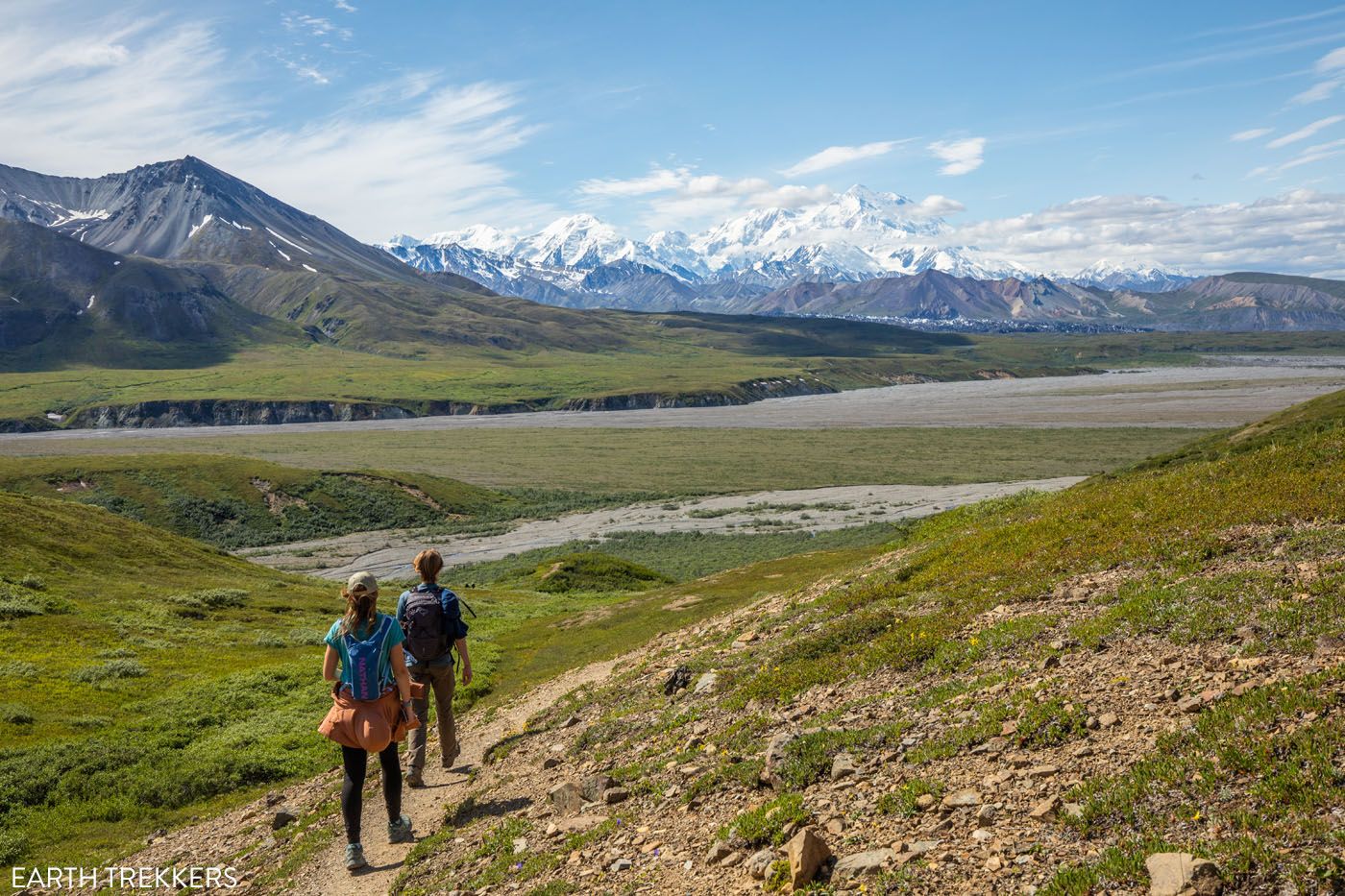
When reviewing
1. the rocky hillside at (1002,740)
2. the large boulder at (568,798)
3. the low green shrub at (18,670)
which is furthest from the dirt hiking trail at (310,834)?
the low green shrub at (18,670)

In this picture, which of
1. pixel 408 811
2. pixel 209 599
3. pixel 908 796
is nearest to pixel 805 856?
pixel 908 796

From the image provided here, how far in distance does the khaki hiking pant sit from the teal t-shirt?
3.10m

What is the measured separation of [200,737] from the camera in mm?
24406

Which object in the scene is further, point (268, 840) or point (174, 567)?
point (174, 567)

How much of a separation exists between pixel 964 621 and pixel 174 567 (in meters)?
50.8

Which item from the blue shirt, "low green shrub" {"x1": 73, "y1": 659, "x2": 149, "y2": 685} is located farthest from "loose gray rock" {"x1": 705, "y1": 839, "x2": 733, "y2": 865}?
"low green shrub" {"x1": 73, "y1": 659, "x2": 149, "y2": 685}

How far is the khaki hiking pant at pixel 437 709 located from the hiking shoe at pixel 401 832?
237cm

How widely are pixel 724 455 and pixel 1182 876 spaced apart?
15351 cm

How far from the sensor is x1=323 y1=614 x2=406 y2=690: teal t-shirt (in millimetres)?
12828

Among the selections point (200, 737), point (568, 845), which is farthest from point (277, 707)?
point (568, 845)

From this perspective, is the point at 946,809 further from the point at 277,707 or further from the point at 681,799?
the point at 277,707

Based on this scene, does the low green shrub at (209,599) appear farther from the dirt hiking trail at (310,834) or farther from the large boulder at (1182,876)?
the large boulder at (1182,876)

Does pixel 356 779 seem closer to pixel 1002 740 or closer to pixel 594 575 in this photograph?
pixel 1002 740

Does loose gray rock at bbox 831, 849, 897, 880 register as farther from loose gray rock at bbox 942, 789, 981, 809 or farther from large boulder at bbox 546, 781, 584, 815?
large boulder at bbox 546, 781, 584, 815
